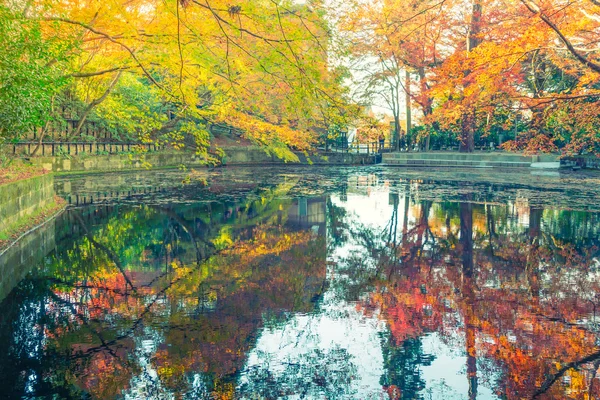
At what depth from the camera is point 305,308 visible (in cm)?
709

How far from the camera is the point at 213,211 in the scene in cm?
1593

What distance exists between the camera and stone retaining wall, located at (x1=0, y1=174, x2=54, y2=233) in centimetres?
1090

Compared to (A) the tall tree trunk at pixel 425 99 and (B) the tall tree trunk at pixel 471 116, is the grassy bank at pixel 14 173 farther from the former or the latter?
(A) the tall tree trunk at pixel 425 99

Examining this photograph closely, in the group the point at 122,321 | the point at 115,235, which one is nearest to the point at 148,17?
the point at 115,235

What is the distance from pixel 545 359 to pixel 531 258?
5089 millimetres

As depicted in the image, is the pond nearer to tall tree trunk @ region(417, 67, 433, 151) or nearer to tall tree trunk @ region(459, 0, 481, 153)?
tall tree trunk @ region(459, 0, 481, 153)

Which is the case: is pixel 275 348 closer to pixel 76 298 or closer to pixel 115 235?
pixel 76 298

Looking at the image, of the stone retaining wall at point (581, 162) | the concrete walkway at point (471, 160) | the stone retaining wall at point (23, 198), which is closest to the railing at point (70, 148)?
the stone retaining wall at point (23, 198)

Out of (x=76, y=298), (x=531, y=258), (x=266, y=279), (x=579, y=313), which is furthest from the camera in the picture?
(x=531, y=258)

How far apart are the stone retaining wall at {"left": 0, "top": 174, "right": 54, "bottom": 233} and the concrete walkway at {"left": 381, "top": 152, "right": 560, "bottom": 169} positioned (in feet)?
95.3

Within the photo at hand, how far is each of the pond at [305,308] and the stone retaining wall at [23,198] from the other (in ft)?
1.95

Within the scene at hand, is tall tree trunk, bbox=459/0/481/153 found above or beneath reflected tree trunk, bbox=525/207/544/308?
above

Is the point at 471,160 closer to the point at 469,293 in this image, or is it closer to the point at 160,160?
the point at 160,160

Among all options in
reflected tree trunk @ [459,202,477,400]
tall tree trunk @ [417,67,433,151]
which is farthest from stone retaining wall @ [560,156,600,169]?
reflected tree trunk @ [459,202,477,400]
